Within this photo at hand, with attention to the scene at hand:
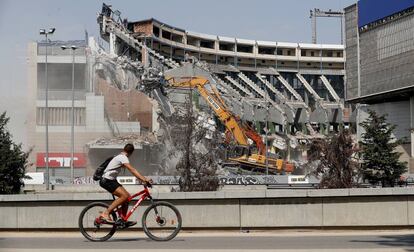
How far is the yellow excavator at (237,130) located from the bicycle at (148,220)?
59217 mm

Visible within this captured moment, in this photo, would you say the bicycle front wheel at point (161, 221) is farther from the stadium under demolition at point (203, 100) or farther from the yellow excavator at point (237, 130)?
the yellow excavator at point (237, 130)

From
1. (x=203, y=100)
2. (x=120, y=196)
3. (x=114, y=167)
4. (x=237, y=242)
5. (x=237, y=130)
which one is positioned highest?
(x=203, y=100)

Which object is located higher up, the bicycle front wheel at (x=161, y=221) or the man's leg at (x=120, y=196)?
the man's leg at (x=120, y=196)

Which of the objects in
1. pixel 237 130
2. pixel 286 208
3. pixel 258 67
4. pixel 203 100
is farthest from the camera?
pixel 258 67

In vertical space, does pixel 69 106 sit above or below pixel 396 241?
above

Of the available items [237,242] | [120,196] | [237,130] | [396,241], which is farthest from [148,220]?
[237,130]

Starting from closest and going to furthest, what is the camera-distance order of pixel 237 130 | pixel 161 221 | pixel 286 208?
1. pixel 161 221
2. pixel 286 208
3. pixel 237 130

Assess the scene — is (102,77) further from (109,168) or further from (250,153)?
(109,168)

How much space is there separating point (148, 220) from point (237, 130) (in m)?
67.6

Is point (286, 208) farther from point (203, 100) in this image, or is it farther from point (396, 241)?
point (203, 100)

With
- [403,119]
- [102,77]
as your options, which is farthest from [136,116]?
[403,119]

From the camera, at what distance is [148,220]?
11445 mm

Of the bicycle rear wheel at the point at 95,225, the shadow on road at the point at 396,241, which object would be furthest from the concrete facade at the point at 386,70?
the bicycle rear wheel at the point at 95,225

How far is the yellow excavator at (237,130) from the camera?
72.9 meters
